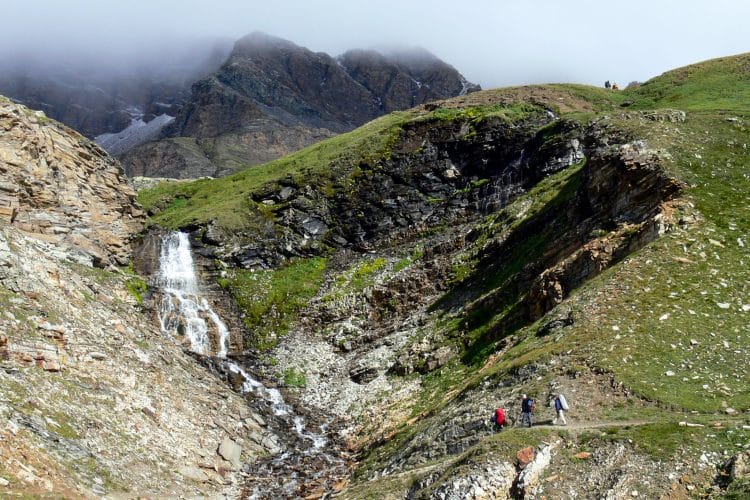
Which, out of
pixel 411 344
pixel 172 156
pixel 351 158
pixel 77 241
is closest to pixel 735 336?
pixel 411 344

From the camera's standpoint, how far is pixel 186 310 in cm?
5719

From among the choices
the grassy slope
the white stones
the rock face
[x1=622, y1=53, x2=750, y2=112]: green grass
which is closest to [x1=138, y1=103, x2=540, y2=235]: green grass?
the rock face

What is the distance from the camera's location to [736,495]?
664 inches

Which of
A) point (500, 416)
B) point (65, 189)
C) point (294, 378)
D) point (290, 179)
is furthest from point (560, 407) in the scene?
point (290, 179)

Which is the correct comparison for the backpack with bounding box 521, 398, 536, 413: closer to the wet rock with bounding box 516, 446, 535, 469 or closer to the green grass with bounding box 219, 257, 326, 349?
the wet rock with bounding box 516, 446, 535, 469

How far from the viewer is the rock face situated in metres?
52.9

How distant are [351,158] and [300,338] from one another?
39.8m

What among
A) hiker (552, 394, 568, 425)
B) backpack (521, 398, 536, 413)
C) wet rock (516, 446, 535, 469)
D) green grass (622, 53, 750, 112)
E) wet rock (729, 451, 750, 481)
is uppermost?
green grass (622, 53, 750, 112)

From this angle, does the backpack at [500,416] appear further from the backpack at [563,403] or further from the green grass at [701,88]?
the green grass at [701,88]

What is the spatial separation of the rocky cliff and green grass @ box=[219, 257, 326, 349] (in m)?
10.7

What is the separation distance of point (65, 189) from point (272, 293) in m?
23.8

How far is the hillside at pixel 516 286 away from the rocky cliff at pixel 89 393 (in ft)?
28.7

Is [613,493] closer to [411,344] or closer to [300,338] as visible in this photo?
[411,344]

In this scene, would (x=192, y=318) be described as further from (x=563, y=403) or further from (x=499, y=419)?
(x=563, y=403)
